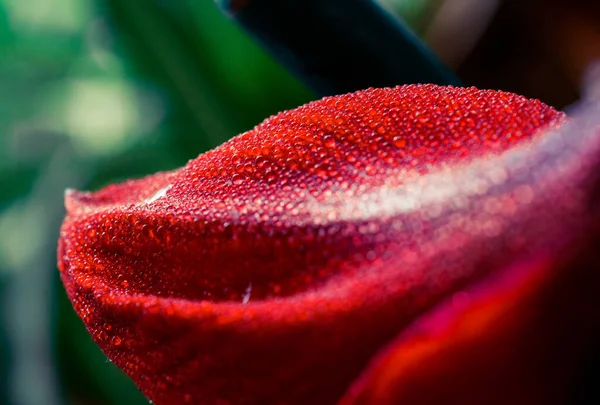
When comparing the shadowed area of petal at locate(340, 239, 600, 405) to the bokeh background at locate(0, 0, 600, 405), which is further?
the bokeh background at locate(0, 0, 600, 405)

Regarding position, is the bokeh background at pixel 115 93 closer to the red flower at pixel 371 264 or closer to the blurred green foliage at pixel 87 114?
the blurred green foliage at pixel 87 114

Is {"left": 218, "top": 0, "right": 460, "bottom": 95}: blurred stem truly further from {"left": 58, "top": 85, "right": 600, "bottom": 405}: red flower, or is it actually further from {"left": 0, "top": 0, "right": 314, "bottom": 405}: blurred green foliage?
{"left": 0, "top": 0, "right": 314, "bottom": 405}: blurred green foliage

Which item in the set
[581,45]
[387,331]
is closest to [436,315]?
[387,331]

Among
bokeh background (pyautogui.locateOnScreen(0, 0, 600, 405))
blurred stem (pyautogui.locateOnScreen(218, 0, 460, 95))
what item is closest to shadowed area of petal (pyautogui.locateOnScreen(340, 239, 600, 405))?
blurred stem (pyautogui.locateOnScreen(218, 0, 460, 95))

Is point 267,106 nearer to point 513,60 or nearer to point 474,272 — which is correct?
point 513,60

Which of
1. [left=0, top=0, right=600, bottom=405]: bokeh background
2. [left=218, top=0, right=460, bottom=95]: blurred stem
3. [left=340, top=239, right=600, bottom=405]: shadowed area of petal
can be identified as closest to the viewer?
[left=340, top=239, right=600, bottom=405]: shadowed area of petal

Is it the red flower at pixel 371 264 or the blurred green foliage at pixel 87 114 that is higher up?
the red flower at pixel 371 264

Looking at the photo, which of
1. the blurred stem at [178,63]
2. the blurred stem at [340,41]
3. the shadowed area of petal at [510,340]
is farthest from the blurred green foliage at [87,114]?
the shadowed area of petal at [510,340]
